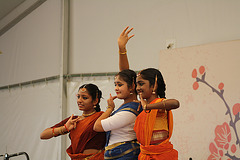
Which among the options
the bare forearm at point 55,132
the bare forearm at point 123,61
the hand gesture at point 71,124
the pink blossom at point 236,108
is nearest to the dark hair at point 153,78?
the bare forearm at point 123,61

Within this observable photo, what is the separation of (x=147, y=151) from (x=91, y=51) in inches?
107

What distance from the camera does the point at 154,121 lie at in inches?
75.6

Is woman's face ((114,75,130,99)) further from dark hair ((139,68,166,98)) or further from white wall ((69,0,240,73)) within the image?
white wall ((69,0,240,73))

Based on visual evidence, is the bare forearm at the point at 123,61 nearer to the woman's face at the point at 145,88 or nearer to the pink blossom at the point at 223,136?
the woman's face at the point at 145,88

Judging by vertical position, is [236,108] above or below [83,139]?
above

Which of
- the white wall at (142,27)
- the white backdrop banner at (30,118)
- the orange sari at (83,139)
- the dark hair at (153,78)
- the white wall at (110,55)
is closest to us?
the dark hair at (153,78)

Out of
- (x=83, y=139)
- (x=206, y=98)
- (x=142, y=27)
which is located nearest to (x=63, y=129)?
(x=83, y=139)

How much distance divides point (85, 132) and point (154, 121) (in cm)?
65

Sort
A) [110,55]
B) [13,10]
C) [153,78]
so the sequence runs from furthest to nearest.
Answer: [13,10] → [110,55] → [153,78]

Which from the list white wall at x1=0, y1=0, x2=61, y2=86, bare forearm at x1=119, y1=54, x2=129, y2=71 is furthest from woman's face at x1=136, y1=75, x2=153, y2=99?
white wall at x1=0, y1=0, x2=61, y2=86

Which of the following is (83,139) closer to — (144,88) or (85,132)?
(85,132)

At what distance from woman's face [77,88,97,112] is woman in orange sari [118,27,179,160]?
0.55m

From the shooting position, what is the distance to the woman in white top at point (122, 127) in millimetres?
2074

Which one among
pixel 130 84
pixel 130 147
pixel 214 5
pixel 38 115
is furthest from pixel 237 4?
pixel 38 115
